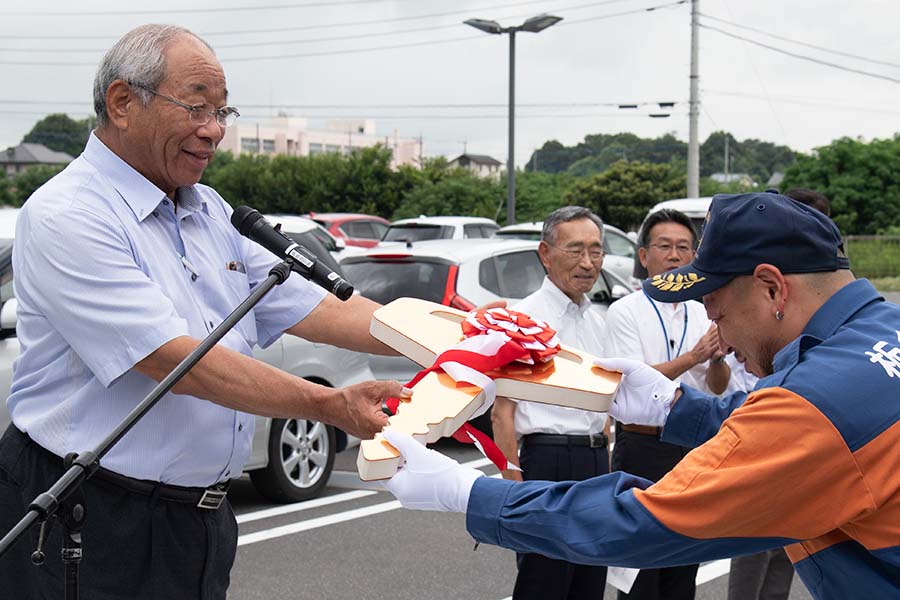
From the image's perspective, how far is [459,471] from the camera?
206 centimetres

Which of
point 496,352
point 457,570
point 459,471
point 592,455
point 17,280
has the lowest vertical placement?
point 457,570

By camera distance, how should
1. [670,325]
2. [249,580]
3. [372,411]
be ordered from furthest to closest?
[249,580] < [670,325] < [372,411]

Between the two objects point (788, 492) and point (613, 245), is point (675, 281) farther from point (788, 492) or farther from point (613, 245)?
point (613, 245)

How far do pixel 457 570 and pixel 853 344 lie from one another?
4.00 meters

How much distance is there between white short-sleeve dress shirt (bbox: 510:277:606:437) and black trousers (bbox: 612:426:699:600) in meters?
0.21

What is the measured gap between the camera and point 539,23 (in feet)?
72.0

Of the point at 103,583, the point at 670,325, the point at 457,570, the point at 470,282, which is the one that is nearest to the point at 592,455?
the point at 670,325

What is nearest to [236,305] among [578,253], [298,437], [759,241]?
[759,241]

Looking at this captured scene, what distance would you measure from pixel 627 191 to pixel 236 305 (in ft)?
125

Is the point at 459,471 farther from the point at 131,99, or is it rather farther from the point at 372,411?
the point at 131,99

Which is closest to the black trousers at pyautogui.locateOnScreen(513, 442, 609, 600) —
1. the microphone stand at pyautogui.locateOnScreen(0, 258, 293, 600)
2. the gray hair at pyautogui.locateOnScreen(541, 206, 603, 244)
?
the gray hair at pyautogui.locateOnScreen(541, 206, 603, 244)

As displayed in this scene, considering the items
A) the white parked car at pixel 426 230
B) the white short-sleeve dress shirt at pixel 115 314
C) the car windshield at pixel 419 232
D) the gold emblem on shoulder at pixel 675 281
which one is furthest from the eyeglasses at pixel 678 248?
the car windshield at pixel 419 232

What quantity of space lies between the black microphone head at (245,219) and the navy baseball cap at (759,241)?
103cm

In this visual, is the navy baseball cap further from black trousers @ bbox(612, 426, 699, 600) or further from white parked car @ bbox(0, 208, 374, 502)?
white parked car @ bbox(0, 208, 374, 502)
